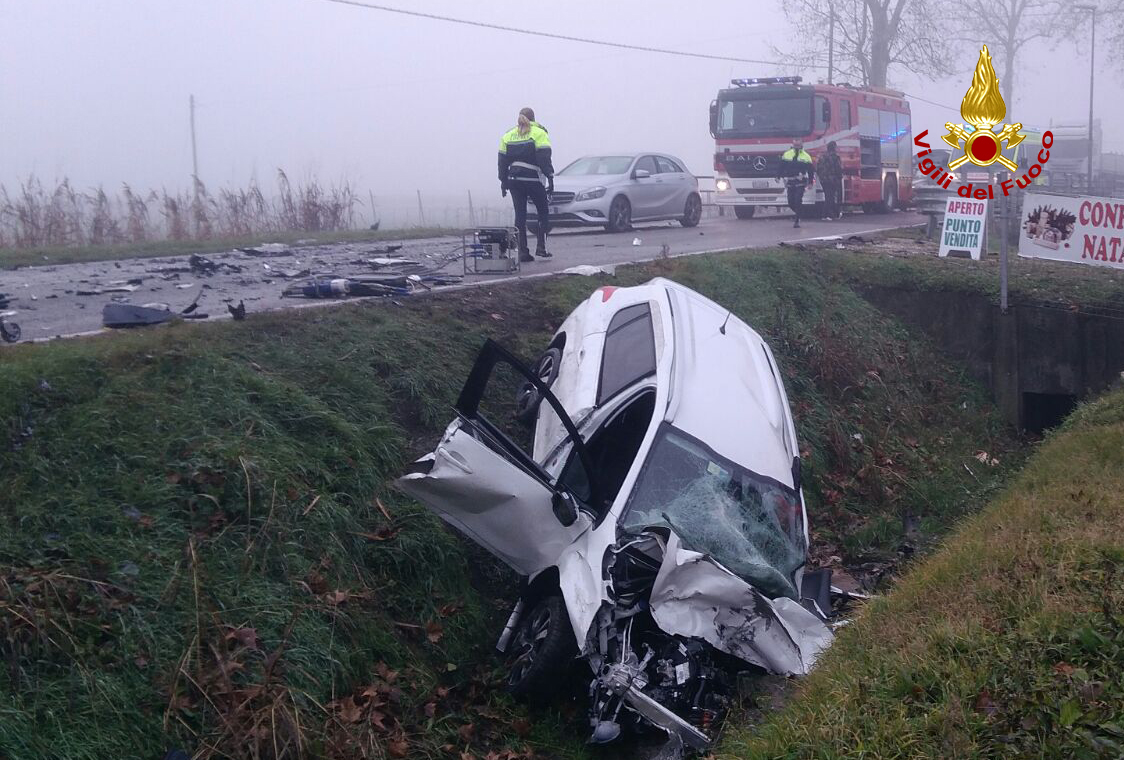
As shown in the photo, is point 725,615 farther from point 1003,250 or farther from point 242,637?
point 1003,250

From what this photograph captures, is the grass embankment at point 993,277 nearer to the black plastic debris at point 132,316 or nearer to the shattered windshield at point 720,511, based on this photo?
the shattered windshield at point 720,511

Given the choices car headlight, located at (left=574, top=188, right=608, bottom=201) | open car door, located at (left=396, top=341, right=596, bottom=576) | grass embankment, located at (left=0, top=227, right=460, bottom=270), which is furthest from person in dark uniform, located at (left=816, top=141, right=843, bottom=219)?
open car door, located at (left=396, top=341, right=596, bottom=576)

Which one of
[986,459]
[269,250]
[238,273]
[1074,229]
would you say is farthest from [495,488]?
[1074,229]

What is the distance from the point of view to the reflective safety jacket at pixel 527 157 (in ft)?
40.7

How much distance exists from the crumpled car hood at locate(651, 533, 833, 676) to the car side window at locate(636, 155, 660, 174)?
15.1 m

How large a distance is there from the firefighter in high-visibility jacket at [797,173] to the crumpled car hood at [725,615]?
18.0 m

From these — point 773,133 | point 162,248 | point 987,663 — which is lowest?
point 987,663

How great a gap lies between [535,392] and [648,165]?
12553mm

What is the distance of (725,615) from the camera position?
516 cm

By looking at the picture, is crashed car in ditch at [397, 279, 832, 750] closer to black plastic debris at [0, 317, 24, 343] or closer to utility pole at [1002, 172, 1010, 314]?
black plastic debris at [0, 317, 24, 343]

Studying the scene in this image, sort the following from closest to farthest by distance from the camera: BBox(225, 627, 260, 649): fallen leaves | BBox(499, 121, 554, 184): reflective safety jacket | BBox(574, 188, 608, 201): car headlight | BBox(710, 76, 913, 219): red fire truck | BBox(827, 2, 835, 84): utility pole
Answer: BBox(225, 627, 260, 649): fallen leaves < BBox(499, 121, 554, 184): reflective safety jacket < BBox(574, 188, 608, 201): car headlight < BBox(710, 76, 913, 219): red fire truck < BBox(827, 2, 835, 84): utility pole

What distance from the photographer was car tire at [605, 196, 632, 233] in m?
18.5

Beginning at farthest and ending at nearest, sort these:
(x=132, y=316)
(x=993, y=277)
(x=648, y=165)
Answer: (x=648, y=165) < (x=993, y=277) < (x=132, y=316)

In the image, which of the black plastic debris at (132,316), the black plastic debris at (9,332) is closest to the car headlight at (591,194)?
the black plastic debris at (132,316)
